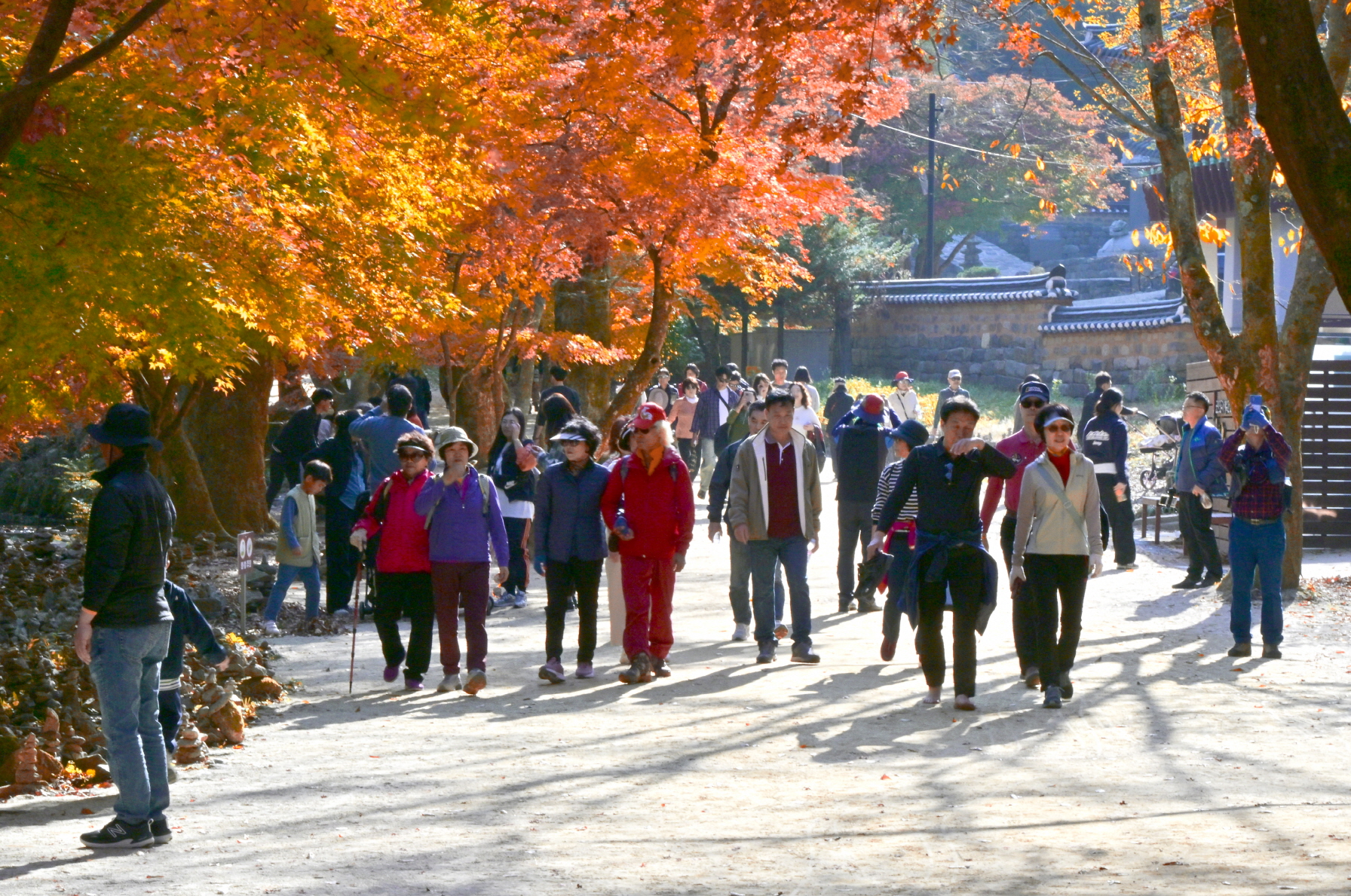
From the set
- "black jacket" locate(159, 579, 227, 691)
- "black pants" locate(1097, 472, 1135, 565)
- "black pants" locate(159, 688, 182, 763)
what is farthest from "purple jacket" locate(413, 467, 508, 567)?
"black pants" locate(1097, 472, 1135, 565)

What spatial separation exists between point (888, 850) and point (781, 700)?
3.33 metres

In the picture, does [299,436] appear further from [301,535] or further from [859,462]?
[859,462]

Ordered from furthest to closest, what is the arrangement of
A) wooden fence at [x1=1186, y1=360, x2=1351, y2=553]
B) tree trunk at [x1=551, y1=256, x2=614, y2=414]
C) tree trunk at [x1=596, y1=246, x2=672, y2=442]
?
1. tree trunk at [x1=551, y1=256, x2=614, y2=414]
2. wooden fence at [x1=1186, y1=360, x2=1351, y2=553]
3. tree trunk at [x1=596, y1=246, x2=672, y2=442]

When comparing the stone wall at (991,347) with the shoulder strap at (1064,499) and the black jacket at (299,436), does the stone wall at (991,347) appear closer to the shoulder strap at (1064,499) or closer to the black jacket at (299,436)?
the black jacket at (299,436)

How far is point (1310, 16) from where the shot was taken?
498 cm

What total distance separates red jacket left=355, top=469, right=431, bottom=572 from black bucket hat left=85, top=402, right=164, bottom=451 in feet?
11.7

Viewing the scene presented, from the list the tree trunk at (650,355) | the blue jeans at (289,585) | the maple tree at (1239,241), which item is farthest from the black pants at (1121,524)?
the blue jeans at (289,585)

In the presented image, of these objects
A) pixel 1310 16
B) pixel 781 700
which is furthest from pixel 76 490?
pixel 1310 16

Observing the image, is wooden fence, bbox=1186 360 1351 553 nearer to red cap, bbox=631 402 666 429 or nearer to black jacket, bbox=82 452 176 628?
red cap, bbox=631 402 666 429

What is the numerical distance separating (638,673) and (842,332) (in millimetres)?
36322

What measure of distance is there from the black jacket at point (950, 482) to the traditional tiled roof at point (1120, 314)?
31421 mm

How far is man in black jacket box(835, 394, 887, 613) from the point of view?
510 inches

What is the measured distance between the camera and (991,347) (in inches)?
1811

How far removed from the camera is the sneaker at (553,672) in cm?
984
